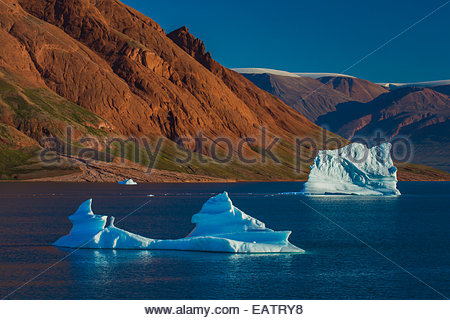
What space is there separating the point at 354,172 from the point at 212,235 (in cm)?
8418

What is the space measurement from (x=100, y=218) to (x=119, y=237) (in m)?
2.25

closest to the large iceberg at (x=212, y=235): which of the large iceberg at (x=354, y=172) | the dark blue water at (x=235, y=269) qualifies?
the dark blue water at (x=235, y=269)

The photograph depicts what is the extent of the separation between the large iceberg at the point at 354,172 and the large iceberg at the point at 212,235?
77.0 m

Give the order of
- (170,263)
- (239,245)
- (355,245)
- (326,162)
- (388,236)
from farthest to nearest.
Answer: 1. (326,162)
2. (388,236)
3. (355,245)
4. (239,245)
5. (170,263)

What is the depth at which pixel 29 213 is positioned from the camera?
91.2 meters

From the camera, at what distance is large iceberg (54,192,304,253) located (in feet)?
155

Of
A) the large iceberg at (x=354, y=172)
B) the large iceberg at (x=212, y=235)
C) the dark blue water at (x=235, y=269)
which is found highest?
the large iceberg at (x=354, y=172)

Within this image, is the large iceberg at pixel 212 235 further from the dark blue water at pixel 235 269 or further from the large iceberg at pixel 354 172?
the large iceberg at pixel 354 172

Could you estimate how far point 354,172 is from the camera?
128 metres

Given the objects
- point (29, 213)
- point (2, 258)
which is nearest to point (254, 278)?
point (2, 258)

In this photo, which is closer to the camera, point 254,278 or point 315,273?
point 254,278

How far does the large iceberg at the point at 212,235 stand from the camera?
155 feet

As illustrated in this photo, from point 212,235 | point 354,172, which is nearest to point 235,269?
point 212,235
